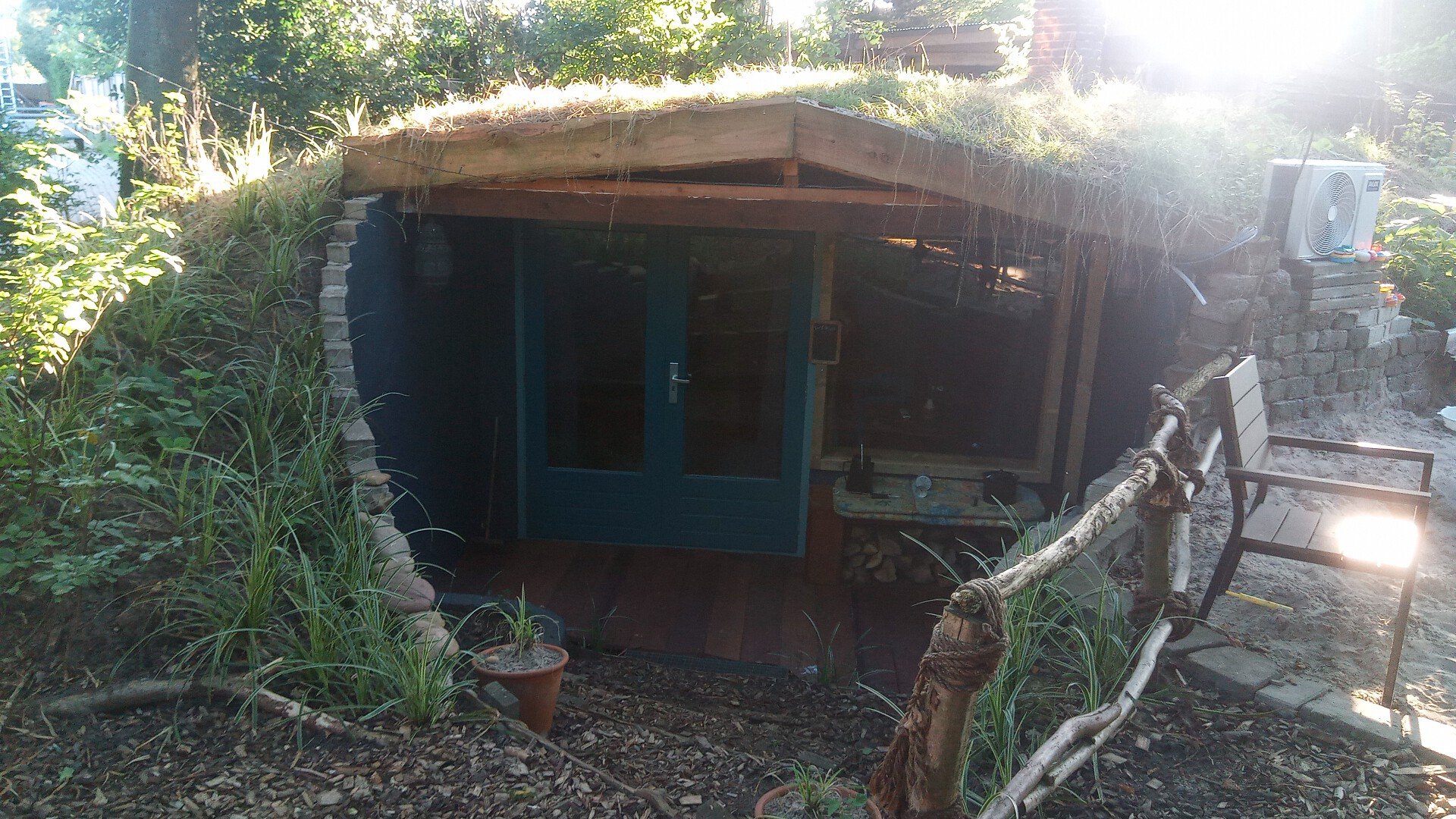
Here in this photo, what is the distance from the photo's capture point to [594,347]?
591 cm

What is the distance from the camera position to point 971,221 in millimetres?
4332

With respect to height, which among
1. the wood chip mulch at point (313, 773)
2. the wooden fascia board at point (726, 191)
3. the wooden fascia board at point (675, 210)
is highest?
the wooden fascia board at point (726, 191)

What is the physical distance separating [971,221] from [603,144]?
5.56 feet

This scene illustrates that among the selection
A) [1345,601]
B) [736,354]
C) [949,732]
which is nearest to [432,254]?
[736,354]

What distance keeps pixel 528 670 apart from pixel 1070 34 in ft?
30.3

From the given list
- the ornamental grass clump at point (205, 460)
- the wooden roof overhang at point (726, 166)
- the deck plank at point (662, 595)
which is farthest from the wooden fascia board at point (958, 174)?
the deck plank at point (662, 595)

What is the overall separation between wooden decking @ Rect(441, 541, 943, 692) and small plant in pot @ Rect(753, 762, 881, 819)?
81.0 inches

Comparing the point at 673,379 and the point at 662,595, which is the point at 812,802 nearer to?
the point at 662,595

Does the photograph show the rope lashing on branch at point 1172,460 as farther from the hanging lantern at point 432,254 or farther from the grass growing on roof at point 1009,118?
the hanging lantern at point 432,254

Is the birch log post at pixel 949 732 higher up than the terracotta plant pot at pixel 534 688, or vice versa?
the birch log post at pixel 949 732

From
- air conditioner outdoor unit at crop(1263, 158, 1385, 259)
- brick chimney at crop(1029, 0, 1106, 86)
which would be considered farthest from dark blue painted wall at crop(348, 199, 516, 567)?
brick chimney at crop(1029, 0, 1106, 86)

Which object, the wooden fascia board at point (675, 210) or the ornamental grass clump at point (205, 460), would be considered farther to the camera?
the wooden fascia board at point (675, 210)

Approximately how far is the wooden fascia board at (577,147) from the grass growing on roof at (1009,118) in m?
0.08

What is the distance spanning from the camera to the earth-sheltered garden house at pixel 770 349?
4.67 metres
